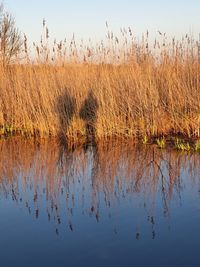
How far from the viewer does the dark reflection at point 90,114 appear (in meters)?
5.79

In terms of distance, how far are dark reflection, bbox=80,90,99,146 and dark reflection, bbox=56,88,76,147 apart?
0.55ft

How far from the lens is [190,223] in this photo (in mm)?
2820

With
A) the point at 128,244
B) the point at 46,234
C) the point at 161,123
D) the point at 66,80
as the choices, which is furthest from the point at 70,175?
the point at 66,80

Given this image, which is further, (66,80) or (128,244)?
(66,80)

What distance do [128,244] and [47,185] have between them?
1.35 m

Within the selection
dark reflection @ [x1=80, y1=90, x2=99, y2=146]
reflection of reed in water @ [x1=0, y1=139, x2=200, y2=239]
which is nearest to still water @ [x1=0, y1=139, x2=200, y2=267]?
reflection of reed in water @ [x1=0, y1=139, x2=200, y2=239]

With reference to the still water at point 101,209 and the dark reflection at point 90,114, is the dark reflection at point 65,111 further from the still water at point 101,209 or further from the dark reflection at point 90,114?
the still water at point 101,209

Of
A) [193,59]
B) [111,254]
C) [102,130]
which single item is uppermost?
[193,59]

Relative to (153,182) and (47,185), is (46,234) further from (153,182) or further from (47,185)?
(153,182)

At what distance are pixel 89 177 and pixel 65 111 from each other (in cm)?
221

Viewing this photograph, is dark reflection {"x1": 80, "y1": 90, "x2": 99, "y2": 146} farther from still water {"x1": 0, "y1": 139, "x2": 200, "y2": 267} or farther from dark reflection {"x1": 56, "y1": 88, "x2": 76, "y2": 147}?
still water {"x1": 0, "y1": 139, "x2": 200, "y2": 267}

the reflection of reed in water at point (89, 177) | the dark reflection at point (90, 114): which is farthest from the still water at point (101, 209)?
the dark reflection at point (90, 114)

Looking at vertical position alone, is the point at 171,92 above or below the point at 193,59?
below

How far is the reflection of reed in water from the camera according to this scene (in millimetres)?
3256
